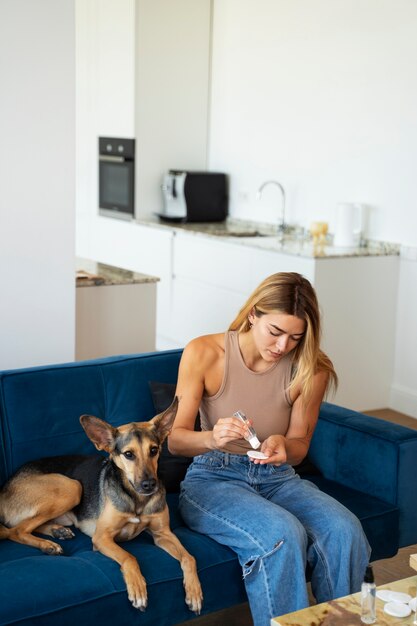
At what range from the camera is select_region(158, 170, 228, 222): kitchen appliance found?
255 inches

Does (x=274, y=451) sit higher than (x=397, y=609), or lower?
higher

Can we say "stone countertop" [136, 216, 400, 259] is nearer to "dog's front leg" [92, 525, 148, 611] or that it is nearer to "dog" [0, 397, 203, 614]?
"dog" [0, 397, 203, 614]

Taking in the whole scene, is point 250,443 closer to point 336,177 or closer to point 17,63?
point 17,63

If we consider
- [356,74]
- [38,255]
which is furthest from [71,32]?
[356,74]

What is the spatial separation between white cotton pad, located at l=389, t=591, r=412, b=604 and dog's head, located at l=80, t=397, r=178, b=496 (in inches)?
26.4

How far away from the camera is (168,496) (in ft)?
9.29

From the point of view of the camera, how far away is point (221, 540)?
8.05ft

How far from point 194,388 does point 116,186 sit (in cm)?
443

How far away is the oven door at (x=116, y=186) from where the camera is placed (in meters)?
6.64

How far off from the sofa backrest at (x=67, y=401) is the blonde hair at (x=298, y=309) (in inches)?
19.0

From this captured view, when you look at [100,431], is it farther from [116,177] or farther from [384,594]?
[116,177]

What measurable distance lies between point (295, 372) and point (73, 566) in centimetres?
88

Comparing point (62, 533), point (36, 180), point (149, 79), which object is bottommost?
point (62, 533)

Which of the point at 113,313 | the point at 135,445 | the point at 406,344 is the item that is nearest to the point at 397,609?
the point at 135,445
